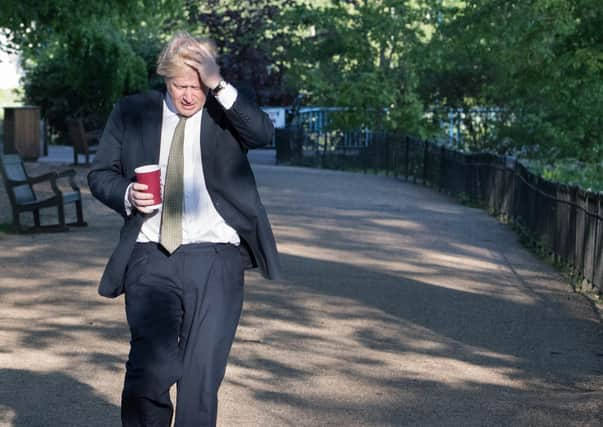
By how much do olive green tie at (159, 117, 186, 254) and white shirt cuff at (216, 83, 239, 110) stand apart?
242 millimetres

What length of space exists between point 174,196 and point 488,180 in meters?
15.5

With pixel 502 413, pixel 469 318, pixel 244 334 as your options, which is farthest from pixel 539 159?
pixel 502 413

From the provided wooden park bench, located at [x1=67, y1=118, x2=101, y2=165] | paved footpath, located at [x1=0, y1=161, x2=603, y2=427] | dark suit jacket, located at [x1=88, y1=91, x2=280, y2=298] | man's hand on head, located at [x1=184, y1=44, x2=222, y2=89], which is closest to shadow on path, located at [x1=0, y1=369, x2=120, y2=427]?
paved footpath, located at [x1=0, y1=161, x2=603, y2=427]

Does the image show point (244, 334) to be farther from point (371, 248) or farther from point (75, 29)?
point (75, 29)

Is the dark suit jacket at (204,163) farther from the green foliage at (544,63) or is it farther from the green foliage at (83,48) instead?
the green foliage at (83,48)

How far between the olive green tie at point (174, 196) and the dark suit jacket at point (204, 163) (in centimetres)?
7

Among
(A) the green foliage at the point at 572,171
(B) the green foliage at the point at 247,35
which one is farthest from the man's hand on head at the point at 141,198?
(B) the green foliage at the point at 247,35

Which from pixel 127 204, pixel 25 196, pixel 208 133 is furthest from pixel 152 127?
pixel 25 196

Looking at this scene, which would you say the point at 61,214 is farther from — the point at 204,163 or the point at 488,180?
the point at 204,163

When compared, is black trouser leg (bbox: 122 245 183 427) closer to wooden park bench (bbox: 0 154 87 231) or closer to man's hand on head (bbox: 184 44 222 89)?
man's hand on head (bbox: 184 44 222 89)

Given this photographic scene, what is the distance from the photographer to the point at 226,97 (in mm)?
4359

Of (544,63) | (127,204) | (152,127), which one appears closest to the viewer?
(127,204)

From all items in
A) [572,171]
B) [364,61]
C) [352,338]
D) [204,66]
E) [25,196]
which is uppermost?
[364,61]

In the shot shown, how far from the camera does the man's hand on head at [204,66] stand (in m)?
4.30
